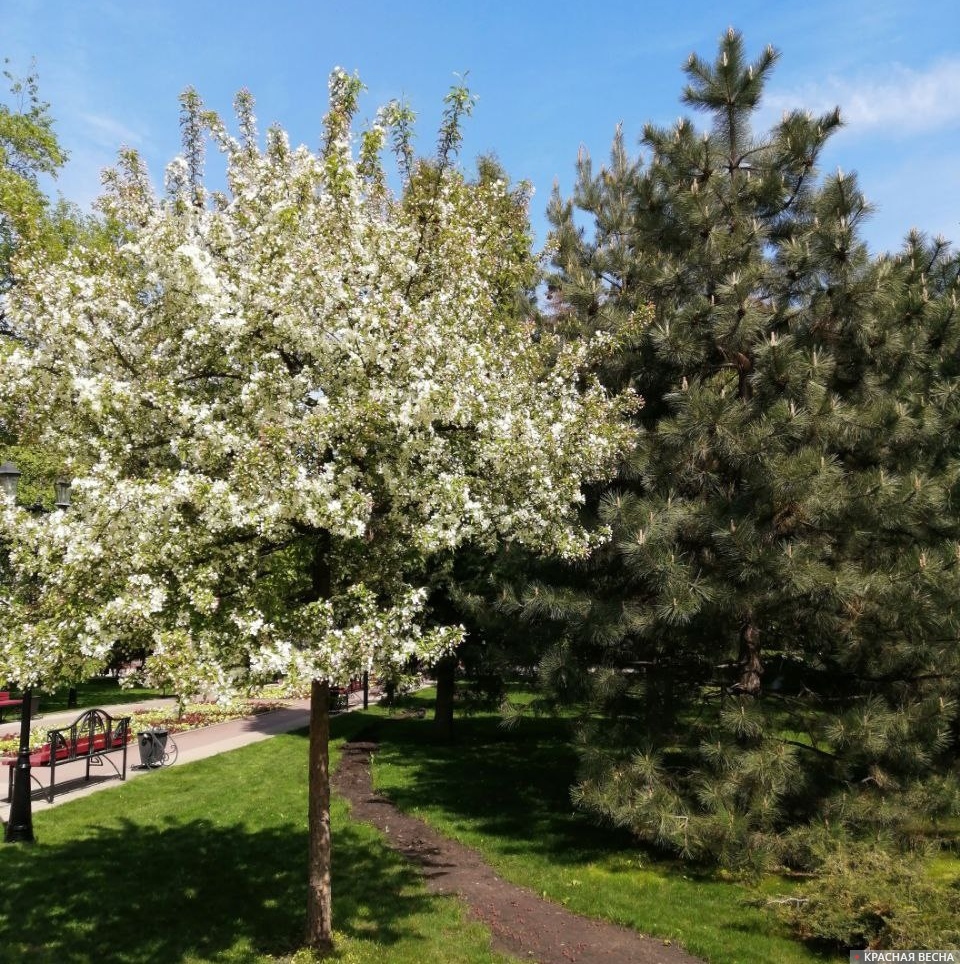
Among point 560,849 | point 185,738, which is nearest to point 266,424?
point 560,849

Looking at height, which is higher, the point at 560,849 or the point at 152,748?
the point at 152,748

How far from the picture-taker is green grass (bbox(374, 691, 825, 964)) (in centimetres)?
839

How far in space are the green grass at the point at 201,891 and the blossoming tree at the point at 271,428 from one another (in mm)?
987

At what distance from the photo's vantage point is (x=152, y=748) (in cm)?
1575

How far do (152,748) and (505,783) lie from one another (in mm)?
7079

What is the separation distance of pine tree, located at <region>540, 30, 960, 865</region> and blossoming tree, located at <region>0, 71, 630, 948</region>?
2468 millimetres

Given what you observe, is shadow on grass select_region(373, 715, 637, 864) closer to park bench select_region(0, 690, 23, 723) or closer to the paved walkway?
the paved walkway

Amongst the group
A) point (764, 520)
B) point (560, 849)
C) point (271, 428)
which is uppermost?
point (271, 428)

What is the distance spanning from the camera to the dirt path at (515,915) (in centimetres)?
788

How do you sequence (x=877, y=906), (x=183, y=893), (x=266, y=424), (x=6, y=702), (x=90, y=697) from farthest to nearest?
(x=90, y=697) → (x=6, y=702) → (x=183, y=893) → (x=877, y=906) → (x=266, y=424)

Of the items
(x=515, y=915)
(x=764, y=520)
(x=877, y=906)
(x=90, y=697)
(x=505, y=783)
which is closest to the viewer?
(x=877, y=906)

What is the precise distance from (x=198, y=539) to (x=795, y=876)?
844 centimetres

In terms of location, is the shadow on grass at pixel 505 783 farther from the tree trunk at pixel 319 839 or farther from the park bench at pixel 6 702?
the park bench at pixel 6 702

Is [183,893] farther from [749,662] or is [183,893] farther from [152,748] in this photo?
[749,662]
